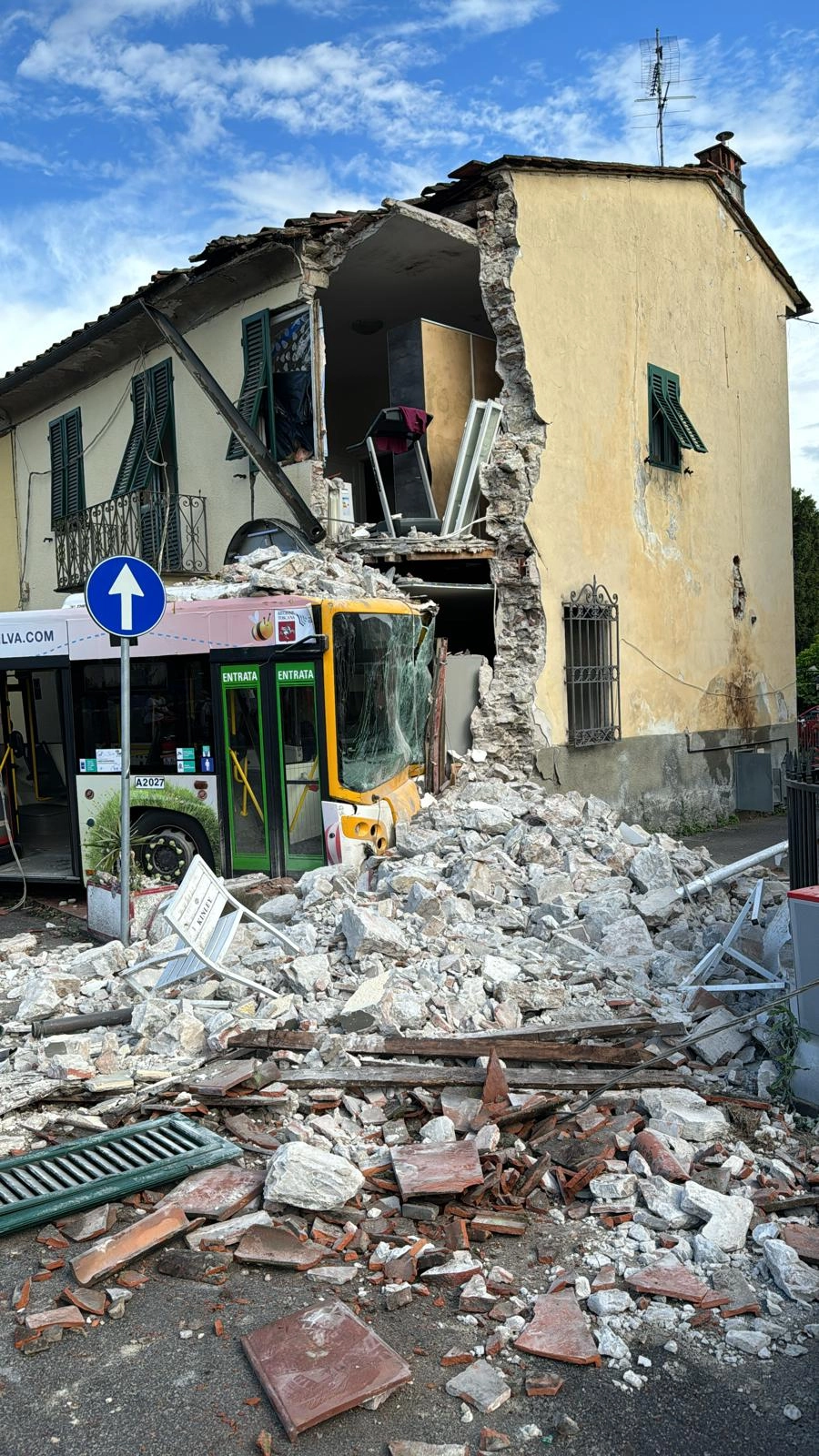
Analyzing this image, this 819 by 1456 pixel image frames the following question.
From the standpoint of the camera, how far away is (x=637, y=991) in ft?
20.3

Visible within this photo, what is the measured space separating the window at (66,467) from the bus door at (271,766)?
905cm

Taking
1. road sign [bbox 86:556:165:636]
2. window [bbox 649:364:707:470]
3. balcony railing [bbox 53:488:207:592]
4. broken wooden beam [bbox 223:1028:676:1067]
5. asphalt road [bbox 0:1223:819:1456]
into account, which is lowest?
asphalt road [bbox 0:1223:819:1456]

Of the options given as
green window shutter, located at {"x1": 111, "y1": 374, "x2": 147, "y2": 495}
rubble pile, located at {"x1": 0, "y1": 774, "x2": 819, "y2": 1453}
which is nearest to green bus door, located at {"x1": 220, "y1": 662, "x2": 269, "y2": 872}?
rubble pile, located at {"x1": 0, "y1": 774, "x2": 819, "y2": 1453}

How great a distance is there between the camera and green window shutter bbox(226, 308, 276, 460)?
506 inches

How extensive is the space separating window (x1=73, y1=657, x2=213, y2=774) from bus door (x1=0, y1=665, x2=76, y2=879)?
26cm

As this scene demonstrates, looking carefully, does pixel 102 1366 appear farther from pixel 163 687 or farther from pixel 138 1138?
pixel 163 687

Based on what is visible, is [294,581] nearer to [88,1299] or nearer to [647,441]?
[647,441]

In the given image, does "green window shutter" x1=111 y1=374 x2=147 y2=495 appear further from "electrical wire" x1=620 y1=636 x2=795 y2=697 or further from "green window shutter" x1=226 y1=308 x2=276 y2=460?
"electrical wire" x1=620 y1=636 x2=795 y2=697

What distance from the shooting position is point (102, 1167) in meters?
4.38

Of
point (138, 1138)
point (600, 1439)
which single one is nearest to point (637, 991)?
point (138, 1138)

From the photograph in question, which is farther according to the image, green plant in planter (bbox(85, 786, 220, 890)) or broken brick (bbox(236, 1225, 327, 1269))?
green plant in planter (bbox(85, 786, 220, 890))

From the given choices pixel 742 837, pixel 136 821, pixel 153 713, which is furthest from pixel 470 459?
pixel 742 837

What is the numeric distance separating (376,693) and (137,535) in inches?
273

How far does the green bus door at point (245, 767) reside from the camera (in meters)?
9.05
